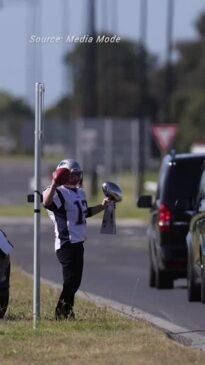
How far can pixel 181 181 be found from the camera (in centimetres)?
2006

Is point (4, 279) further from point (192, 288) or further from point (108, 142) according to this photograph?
point (108, 142)

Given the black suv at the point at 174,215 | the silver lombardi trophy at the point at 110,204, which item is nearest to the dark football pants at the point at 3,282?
the silver lombardi trophy at the point at 110,204

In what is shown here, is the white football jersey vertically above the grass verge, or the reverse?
the white football jersey

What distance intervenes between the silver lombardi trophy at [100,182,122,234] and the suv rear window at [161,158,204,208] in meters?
6.36

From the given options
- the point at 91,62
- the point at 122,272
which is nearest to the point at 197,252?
the point at 122,272

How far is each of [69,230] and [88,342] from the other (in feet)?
6.96

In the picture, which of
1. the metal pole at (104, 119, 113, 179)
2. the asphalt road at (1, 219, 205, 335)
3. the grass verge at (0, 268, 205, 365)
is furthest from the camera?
the metal pole at (104, 119, 113, 179)

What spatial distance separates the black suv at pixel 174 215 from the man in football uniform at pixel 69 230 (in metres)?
6.22

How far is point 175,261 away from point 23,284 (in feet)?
8.20

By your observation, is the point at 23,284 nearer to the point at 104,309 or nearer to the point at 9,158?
the point at 104,309

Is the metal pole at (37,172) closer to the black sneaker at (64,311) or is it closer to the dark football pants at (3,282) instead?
the black sneaker at (64,311)

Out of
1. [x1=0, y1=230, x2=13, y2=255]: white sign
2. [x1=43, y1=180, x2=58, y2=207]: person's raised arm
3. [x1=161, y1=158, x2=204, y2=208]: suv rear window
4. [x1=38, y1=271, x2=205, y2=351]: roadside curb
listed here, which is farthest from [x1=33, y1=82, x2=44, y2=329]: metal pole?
[x1=161, y1=158, x2=204, y2=208]: suv rear window

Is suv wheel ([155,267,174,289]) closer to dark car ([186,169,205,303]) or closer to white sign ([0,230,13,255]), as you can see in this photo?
dark car ([186,169,205,303])

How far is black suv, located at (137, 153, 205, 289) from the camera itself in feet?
65.1
